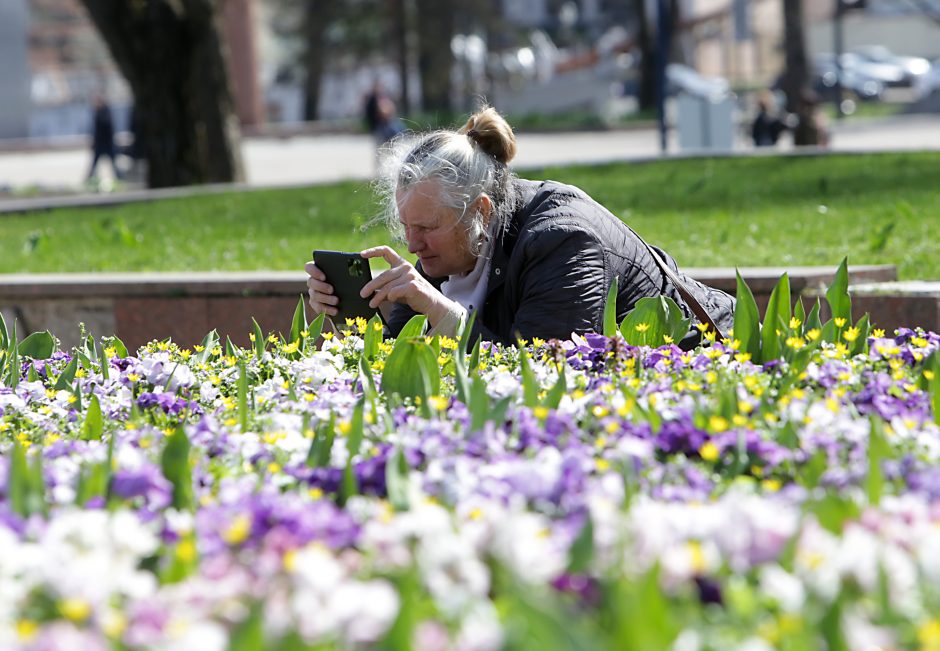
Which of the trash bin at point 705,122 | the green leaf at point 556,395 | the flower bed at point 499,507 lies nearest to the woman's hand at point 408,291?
the flower bed at point 499,507

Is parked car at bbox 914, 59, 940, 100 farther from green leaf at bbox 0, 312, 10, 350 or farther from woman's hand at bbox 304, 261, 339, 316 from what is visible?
green leaf at bbox 0, 312, 10, 350

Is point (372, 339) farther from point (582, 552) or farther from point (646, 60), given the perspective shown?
point (646, 60)

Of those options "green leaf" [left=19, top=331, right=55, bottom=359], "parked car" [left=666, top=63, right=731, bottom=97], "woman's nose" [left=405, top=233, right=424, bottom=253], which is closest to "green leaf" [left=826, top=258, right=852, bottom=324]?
"woman's nose" [left=405, top=233, right=424, bottom=253]

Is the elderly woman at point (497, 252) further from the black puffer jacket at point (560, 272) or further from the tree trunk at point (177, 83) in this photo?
the tree trunk at point (177, 83)

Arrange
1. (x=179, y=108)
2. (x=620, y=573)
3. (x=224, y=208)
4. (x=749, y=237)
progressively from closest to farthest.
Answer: (x=620, y=573)
(x=749, y=237)
(x=224, y=208)
(x=179, y=108)

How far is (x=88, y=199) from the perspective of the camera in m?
12.0

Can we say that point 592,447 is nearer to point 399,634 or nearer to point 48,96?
point 399,634

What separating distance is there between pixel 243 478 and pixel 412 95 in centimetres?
5228

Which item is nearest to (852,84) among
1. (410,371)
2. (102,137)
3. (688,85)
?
(688,85)

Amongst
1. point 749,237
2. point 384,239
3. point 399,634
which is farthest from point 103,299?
point 399,634

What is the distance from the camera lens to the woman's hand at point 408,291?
12.7ft

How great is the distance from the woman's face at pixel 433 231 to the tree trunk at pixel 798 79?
14443mm

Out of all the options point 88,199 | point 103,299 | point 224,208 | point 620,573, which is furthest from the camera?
point 88,199

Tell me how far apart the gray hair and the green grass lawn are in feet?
7.67
